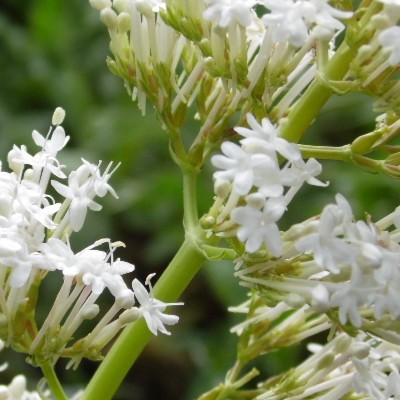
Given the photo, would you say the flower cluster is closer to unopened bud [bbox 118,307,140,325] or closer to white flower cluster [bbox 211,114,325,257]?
white flower cluster [bbox 211,114,325,257]

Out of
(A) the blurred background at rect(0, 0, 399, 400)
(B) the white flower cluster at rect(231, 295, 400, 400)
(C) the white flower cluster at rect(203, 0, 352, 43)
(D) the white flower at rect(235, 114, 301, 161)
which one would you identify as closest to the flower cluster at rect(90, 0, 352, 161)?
(C) the white flower cluster at rect(203, 0, 352, 43)

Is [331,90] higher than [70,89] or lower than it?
higher

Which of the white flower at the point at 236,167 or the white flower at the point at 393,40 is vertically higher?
the white flower at the point at 393,40

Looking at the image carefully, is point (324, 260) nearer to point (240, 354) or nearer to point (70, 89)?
point (240, 354)

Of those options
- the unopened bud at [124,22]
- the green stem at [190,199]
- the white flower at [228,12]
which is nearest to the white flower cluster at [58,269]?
the green stem at [190,199]

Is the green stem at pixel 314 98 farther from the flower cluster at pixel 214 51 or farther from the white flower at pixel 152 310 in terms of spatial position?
the white flower at pixel 152 310

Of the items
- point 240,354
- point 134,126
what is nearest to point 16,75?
point 134,126
